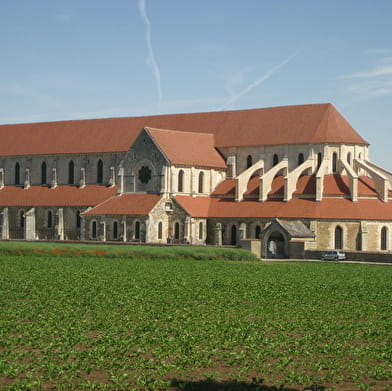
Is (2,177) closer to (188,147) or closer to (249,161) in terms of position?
(188,147)

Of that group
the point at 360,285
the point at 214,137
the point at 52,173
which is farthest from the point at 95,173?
the point at 360,285

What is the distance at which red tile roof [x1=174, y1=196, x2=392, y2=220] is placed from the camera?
74000 mm

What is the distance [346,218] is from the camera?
7344cm

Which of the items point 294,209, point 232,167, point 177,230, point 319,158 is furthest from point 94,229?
point 319,158

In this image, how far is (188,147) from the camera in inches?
3344

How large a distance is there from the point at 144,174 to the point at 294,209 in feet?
52.5

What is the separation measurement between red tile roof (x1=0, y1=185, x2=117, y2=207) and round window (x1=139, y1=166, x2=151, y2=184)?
17.3 feet

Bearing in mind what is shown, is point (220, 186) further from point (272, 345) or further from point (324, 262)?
point (272, 345)

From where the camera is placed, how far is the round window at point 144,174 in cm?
8312

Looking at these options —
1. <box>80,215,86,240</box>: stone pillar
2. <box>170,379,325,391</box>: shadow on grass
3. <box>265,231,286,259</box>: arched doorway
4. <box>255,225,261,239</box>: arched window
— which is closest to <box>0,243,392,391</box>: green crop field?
<box>170,379,325,391</box>: shadow on grass

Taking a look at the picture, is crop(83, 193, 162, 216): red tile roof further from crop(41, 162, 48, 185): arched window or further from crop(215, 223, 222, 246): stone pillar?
crop(41, 162, 48, 185): arched window

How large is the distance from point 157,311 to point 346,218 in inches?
1754

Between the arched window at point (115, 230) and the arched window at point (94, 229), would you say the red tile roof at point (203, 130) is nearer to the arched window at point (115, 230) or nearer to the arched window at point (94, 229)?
the arched window at point (94, 229)

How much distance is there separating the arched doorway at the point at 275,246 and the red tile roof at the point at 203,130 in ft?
40.7
